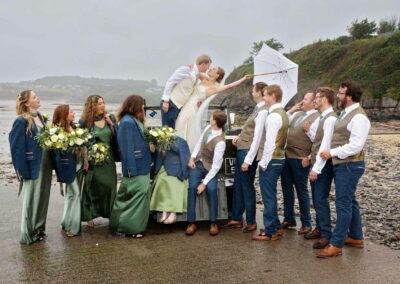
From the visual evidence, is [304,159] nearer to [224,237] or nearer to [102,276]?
→ [224,237]

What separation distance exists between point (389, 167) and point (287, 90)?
24.9 feet

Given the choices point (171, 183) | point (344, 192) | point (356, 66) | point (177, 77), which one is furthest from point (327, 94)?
point (356, 66)

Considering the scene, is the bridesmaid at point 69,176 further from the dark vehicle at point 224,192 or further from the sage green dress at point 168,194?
the dark vehicle at point 224,192

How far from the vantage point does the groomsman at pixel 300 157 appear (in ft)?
18.6

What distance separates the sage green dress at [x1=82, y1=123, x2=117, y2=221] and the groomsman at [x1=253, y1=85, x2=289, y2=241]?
2.15 metres

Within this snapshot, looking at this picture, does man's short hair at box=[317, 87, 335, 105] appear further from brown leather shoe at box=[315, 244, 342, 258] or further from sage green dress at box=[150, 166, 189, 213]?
sage green dress at box=[150, 166, 189, 213]

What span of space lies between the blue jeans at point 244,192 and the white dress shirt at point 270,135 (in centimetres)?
48

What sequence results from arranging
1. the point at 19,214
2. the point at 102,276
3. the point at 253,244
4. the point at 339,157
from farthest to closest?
the point at 19,214
the point at 253,244
the point at 339,157
the point at 102,276

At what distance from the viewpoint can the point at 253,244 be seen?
18.0 ft

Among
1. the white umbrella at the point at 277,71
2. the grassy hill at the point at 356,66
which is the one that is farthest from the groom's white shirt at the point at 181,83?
the grassy hill at the point at 356,66

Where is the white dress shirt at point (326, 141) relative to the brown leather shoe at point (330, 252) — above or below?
above

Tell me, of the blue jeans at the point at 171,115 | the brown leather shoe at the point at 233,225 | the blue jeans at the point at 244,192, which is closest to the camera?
the blue jeans at the point at 244,192

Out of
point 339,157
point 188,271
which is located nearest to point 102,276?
point 188,271

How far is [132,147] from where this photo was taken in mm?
5707
